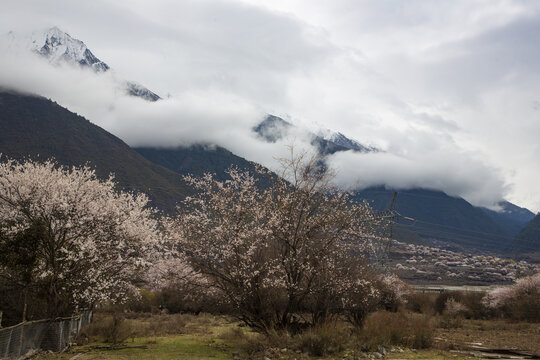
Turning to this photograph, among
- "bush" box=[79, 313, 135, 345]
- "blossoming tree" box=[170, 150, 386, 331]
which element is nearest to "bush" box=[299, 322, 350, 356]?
"blossoming tree" box=[170, 150, 386, 331]

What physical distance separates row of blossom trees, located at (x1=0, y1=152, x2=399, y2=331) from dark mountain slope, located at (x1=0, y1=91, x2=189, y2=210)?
280 ft

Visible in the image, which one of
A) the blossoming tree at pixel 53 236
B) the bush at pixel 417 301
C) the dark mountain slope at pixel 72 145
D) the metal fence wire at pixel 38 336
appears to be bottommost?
the bush at pixel 417 301

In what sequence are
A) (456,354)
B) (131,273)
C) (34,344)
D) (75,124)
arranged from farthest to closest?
(75,124)
(131,273)
(456,354)
(34,344)

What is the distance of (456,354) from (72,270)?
19015 millimetres

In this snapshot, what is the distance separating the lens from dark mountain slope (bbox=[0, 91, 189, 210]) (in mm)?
110500

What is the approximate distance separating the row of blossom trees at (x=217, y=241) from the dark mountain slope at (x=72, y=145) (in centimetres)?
8542

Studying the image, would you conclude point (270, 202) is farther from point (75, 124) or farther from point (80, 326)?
point (75, 124)

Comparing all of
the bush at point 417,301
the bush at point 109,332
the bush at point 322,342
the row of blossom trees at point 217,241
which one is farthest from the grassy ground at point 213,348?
the bush at point 417,301

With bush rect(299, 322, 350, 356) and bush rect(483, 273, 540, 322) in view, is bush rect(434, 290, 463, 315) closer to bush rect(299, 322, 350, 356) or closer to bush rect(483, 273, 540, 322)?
bush rect(483, 273, 540, 322)

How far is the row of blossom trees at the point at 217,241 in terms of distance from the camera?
63.0 feet

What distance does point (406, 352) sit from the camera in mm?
19438

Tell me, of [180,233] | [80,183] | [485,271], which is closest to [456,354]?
[180,233]

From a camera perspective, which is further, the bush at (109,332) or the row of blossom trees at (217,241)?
the bush at (109,332)

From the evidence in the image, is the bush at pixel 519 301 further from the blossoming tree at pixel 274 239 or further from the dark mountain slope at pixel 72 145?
the dark mountain slope at pixel 72 145
